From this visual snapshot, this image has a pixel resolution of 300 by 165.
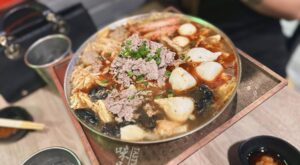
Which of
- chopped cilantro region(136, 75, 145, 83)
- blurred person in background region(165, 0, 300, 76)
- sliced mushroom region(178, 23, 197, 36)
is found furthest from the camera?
blurred person in background region(165, 0, 300, 76)

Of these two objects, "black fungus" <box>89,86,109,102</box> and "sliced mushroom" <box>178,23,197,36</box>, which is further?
"sliced mushroom" <box>178,23,197,36</box>

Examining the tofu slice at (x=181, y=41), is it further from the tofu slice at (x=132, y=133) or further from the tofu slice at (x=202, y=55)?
the tofu slice at (x=132, y=133)

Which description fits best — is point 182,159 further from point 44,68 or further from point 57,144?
point 44,68

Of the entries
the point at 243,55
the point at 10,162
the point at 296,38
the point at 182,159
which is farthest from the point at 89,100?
the point at 296,38

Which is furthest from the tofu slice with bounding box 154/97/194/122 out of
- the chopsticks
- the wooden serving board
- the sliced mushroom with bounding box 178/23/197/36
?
the chopsticks

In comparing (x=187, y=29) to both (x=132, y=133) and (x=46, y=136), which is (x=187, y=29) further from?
(x=46, y=136)

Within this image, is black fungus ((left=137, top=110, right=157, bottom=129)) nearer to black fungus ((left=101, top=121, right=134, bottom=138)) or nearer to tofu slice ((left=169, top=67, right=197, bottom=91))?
black fungus ((left=101, top=121, right=134, bottom=138))
